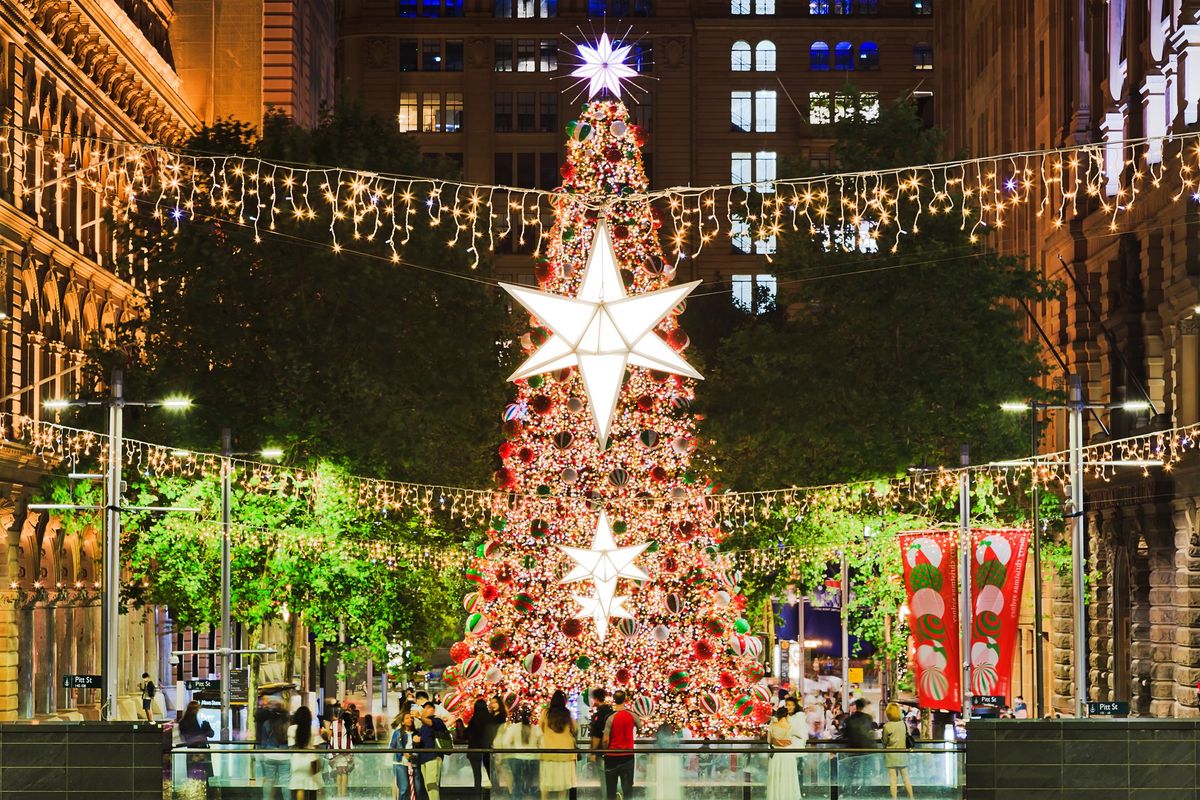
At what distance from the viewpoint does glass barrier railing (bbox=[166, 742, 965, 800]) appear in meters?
24.0

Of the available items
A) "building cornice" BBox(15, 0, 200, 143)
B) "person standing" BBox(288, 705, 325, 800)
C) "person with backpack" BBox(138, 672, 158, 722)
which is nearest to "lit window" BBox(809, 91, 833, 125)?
"building cornice" BBox(15, 0, 200, 143)

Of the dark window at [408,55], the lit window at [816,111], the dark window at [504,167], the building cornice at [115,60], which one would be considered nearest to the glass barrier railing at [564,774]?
the building cornice at [115,60]

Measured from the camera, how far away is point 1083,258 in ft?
192

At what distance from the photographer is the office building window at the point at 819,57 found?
119 metres

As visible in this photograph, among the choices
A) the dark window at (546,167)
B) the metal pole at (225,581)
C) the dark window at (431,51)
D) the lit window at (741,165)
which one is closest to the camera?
the metal pole at (225,581)

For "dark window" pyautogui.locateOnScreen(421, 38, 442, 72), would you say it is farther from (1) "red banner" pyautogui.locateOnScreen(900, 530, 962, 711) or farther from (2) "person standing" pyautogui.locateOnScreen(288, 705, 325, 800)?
(2) "person standing" pyautogui.locateOnScreen(288, 705, 325, 800)

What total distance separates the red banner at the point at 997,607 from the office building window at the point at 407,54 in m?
89.2

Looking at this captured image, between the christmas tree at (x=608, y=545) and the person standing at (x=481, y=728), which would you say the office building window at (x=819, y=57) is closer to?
the christmas tree at (x=608, y=545)

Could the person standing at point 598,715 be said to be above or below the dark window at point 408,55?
below

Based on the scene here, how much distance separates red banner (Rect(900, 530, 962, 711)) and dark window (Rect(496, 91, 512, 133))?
83405 millimetres

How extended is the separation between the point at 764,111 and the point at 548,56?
12.9 m

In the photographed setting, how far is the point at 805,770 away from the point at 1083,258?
37138 millimetres

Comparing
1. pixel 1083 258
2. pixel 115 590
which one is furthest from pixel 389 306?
pixel 1083 258

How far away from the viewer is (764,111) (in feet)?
385
